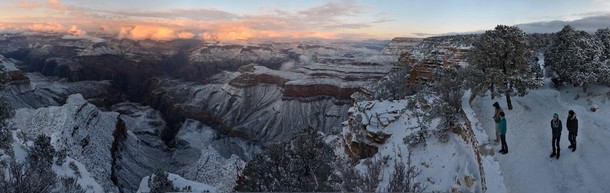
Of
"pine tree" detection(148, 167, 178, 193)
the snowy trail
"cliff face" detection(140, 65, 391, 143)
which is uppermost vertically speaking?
Answer: the snowy trail

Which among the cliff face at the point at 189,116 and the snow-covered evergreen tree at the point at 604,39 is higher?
the snow-covered evergreen tree at the point at 604,39

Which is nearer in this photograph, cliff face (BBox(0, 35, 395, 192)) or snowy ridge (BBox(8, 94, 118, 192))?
snowy ridge (BBox(8, 94, 118, 192))

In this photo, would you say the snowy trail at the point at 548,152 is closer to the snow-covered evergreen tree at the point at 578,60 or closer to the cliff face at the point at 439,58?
the snow-covered evergreen tree at the point at 578,60

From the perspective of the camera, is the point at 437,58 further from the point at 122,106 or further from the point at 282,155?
the point at 122,106

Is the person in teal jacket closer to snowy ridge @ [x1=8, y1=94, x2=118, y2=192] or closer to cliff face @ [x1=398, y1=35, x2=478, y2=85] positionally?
cliff face @ [x1=398, y1=35, x2=478, y2=85]

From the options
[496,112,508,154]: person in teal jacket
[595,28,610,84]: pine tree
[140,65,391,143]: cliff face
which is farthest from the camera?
[140,65,391,143]: cliff face

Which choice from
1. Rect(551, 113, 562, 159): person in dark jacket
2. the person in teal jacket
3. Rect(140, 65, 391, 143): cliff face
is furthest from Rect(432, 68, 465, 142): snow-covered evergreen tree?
Rect(140, 65, 391, 143): cliff face

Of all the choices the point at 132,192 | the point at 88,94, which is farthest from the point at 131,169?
the point at 88,94

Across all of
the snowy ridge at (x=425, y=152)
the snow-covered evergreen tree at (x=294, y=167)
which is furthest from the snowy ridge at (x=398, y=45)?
the snow-covered evergreen tree at (x=294, y=167)
